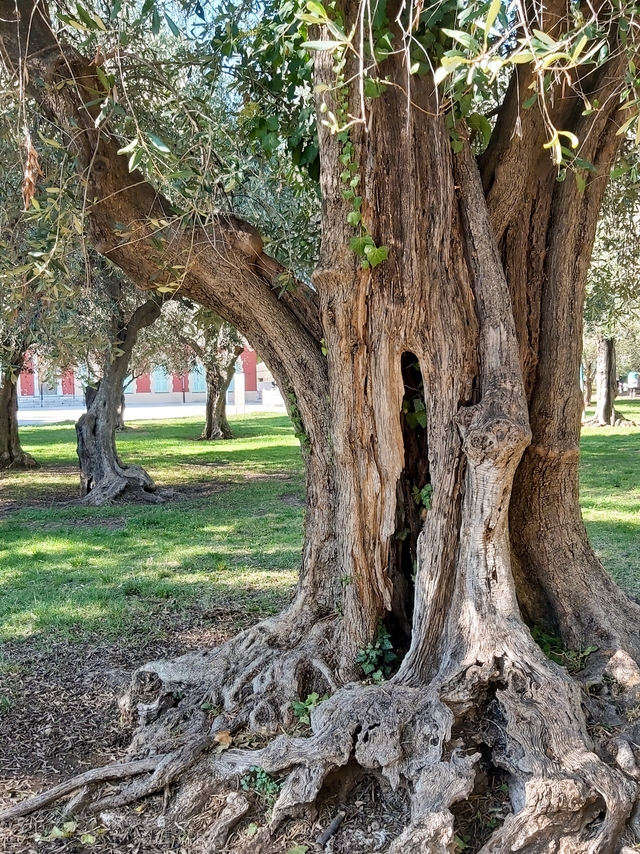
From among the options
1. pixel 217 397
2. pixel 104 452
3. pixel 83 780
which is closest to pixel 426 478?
pixel 83 780

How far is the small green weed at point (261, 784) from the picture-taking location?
10.5 feet

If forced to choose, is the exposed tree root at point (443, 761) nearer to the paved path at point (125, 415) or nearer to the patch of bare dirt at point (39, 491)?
the patch of bare dirt at point (39, 491)

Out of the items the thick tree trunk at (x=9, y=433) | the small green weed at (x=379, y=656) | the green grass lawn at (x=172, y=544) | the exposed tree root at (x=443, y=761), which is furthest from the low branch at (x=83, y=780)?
the thick tree trunk at (x=9, y=433)

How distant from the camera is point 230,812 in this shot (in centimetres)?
316

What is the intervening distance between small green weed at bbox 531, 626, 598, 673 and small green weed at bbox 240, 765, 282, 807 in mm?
1475

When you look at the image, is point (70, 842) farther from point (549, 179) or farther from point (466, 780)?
point (549, 179)

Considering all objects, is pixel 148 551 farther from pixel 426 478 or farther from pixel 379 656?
pixel 426 478

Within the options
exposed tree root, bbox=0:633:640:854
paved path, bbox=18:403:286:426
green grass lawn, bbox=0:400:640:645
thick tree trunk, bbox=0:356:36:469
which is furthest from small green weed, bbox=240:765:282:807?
paved path, bbox=18:403:286:426

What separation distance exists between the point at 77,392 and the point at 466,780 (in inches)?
2077

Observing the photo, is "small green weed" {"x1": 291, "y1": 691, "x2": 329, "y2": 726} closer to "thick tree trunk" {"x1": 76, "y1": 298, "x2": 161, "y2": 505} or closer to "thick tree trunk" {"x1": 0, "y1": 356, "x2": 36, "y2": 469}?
"thick tree trunk" {"x1": 76, "y1": 298, "x2": 161, "y2": 505}

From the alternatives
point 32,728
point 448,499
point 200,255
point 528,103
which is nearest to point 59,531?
point 32,728

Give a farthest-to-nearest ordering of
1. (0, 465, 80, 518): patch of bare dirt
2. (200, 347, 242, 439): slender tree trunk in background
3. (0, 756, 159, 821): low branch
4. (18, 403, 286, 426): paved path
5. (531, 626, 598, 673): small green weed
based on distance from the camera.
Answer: (18, 403, 286, 426): paved path → (200, 347, 242, 439): slender tree trunk in background → (0, 465, 80, 518): patch of bare dirt → (531, 626, 598, 673): small green weed → (0, 756, 159, 821): low branch

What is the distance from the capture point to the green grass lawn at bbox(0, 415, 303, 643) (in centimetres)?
635

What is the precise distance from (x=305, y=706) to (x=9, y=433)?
15198 mm
